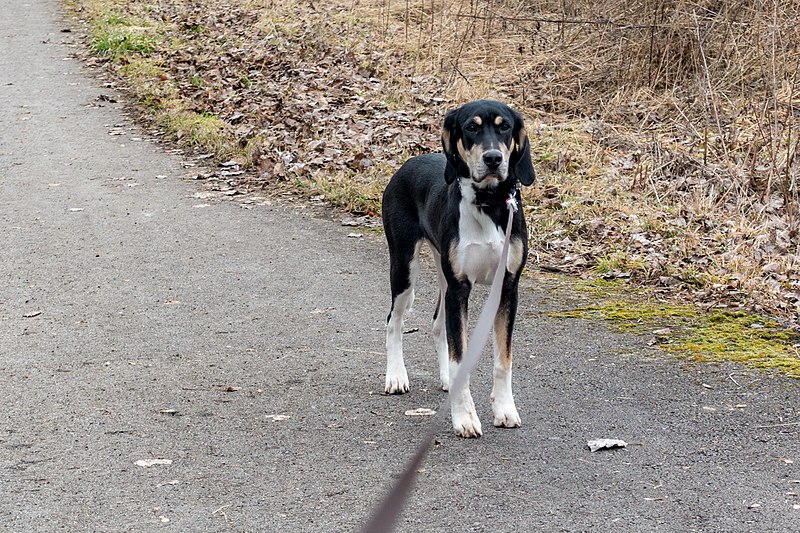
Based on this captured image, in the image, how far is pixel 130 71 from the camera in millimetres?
14578

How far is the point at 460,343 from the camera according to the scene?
4.88m

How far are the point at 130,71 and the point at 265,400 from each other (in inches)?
401

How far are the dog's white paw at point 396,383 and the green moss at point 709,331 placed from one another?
162cm

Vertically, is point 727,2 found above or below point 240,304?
above

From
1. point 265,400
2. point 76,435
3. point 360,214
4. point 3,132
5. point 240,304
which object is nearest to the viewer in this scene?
point 76,435

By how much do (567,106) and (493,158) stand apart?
7623mm

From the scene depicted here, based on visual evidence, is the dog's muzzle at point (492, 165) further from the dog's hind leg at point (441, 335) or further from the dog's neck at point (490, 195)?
the dog's hind leg at point (441, 335)

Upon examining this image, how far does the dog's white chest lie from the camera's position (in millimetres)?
4875

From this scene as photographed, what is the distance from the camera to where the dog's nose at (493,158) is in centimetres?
469

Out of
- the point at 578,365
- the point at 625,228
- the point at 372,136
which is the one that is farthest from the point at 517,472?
the point at 372,136

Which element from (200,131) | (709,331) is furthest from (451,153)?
(200,131)

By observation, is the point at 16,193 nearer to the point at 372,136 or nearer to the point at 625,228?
the point at 372,136

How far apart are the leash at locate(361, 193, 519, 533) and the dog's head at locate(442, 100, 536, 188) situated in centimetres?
14

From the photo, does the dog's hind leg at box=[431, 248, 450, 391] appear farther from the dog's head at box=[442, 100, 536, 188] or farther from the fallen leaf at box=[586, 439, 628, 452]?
the fallen leaf at box=[586, 439, 628, 452]
